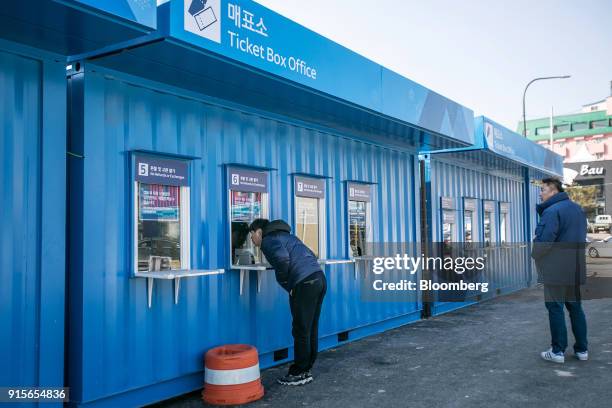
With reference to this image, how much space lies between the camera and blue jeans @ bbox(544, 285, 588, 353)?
20.0 ft

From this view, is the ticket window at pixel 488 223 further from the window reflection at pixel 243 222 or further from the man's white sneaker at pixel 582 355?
the window reflection at pixel 243 222

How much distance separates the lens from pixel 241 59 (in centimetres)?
Result: 465

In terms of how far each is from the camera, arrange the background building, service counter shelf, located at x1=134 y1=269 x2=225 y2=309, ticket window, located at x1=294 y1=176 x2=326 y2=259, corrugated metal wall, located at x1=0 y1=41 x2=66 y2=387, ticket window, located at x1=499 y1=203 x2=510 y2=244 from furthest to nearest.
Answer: the background building
ticket window, located at x1=499 y1=203 x2=510 y2=244
ticket window, located at x1=294 y1=176 x2=326 y2=259
service counter shelf, located at x1=134 y1=269 x2=225 y2=309
corrugated metal wall, located at x1=0 y1=41 x2=66 y2=387

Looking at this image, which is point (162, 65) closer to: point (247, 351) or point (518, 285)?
point (247, 351)

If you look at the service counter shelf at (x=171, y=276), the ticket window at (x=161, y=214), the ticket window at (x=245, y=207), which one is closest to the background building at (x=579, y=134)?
the ticket window at (x=245, y=207)

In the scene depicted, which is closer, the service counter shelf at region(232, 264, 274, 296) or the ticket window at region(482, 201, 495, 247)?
the service counter shelf at region(232, 264, 274, 296)

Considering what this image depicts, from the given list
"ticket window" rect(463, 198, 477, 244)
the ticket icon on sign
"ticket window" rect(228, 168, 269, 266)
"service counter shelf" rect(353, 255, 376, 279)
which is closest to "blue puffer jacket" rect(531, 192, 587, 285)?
"service counter shelf" rect(353, 255, 376, 279)

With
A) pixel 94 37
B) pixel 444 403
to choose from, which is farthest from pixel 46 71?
pixel 444 403

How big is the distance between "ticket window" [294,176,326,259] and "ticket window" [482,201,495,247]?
6.06 meters

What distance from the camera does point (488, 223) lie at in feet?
41.1

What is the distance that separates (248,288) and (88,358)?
1.96 metres

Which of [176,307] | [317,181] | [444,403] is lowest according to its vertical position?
[444,403]

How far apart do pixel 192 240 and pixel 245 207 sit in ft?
2.85

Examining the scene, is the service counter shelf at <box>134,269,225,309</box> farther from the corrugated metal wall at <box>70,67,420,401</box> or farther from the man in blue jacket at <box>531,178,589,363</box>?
the man in blue jacket at <box>531,178,589,363</box>
